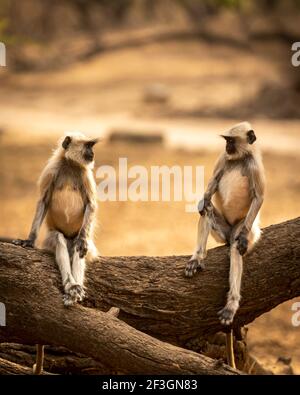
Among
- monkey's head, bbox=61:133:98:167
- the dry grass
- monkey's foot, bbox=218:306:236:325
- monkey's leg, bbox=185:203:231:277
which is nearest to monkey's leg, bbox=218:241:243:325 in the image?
monkey's foot, bbox=218:306:236:325

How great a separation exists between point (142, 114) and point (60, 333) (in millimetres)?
18965

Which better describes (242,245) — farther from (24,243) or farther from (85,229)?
(24,243)

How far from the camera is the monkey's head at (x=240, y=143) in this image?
6.38m

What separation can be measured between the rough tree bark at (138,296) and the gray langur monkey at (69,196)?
0.33 meters

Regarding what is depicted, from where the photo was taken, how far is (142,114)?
78.7ft

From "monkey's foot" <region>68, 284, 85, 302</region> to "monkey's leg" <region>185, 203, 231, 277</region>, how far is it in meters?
0.77

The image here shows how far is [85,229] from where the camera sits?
6055mm

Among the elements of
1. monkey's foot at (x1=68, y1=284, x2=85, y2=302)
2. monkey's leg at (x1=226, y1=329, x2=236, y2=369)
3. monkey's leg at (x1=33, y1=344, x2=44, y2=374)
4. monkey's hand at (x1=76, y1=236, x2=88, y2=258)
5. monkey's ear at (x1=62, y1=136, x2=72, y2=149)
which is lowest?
monkey's leg at (x1=33, y1=344, x2=44, y2=374)

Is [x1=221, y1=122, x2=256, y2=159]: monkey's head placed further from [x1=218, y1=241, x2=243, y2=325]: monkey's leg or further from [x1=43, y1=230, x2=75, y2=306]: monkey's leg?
[x1=43, y1=230, x2=75, y2=306]: monkey's leg

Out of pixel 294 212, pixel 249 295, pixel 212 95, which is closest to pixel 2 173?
pixel 294 212

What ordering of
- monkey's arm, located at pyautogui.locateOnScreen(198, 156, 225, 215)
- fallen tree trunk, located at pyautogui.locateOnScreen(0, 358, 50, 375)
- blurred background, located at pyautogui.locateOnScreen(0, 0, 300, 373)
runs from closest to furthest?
fallen tree trunk, located at pyautogui.locateOnScreen(0, 358, 50, 375) → monkey's arm, located at pyautogui.locateOnScreen(198, 156, 225, 215) → blurred background, located at pyautogui.locateOnScreen(0, 0, 300, 373)

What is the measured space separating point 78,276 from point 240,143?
1.70 m

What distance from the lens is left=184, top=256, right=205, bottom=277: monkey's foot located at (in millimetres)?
5766

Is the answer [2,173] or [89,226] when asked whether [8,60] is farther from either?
[89,226]
